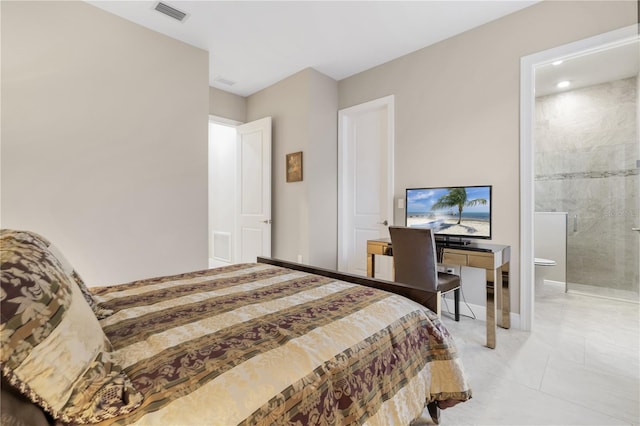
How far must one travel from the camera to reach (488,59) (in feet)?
8.91

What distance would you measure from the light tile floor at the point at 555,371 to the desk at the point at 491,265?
147mm

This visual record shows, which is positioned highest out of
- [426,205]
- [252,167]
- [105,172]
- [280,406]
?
[252,167]

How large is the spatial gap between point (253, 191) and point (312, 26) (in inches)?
88.6

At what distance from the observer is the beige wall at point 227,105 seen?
13.5 ft

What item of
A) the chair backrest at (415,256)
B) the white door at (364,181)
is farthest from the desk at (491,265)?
the white door at (364,181)

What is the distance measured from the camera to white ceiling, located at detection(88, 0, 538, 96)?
8.17 ft

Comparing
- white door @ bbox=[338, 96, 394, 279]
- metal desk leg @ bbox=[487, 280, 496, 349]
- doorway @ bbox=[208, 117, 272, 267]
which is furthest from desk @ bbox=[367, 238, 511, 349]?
doorway @ bbox=[208, 117, 272, 267]

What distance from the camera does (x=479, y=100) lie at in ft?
9.08

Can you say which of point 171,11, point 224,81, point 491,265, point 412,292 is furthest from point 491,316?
point 224,81

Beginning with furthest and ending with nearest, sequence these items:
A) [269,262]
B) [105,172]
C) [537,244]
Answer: [537,244] → [105,172] → [269,262]

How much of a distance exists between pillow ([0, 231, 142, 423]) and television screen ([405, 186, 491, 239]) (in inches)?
107

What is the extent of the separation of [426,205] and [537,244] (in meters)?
2.21

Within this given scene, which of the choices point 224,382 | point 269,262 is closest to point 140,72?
point 269,262

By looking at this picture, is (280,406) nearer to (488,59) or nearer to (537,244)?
(488,59)
